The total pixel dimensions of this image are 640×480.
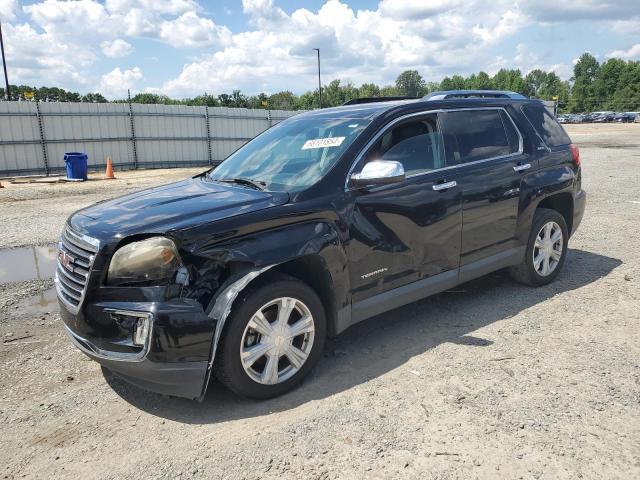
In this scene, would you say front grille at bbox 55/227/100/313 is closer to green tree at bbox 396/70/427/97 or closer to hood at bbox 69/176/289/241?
hood at bbox 69/176/289/241

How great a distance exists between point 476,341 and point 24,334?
3.72m

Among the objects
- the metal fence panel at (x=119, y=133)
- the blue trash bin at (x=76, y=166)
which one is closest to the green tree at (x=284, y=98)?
the metal fence panel at (x=119, y=133)

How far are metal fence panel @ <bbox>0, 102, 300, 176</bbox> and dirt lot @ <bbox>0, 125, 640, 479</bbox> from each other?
1331 centimetres

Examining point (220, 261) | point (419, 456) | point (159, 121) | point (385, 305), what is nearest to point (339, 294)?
point (385, 305)

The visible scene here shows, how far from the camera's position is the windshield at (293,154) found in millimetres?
3717

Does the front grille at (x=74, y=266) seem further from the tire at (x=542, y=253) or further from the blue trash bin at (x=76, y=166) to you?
the blue trash bin at (x=76, y=166)

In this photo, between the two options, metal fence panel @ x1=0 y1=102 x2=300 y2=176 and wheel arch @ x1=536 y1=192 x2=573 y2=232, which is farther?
metal fence panel @ x1=0 y1=102 x2=300 y2=176

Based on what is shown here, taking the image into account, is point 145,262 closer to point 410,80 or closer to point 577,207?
point 577,207

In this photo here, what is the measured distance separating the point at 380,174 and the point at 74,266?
205 cm

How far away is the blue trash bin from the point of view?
660 inches

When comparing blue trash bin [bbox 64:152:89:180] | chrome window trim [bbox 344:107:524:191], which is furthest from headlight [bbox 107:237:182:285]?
blue trash bin [bbox 64:152:89:180]

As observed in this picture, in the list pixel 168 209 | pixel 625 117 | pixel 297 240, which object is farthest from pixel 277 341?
pixel 625 117

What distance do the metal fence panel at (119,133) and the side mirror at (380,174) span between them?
13544mm

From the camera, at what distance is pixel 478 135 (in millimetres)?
4602
